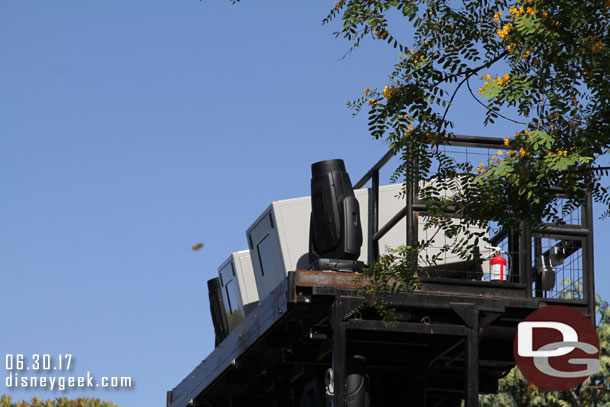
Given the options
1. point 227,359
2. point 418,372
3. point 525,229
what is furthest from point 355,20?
point 227,359

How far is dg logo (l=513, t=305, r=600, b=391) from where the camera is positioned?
48.8 ft

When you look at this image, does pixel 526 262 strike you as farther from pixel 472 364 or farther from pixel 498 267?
pixel 472 364

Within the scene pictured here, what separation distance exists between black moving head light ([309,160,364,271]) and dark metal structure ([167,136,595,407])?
0.53 m

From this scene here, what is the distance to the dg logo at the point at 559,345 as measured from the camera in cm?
1488

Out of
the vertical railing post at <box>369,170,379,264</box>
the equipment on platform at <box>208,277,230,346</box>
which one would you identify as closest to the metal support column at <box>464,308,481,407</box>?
the vertical railing post at <box>369,170,379,264</box>

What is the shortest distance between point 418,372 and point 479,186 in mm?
6031

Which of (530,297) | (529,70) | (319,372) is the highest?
(529,70)

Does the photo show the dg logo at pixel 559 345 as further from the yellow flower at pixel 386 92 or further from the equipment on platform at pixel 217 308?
the equipment on platform at pixel 217 308

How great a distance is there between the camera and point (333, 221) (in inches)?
613

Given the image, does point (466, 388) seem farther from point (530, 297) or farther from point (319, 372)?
point (319, 372)

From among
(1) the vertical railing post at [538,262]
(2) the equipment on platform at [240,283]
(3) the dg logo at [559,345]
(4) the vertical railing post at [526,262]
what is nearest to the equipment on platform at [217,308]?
(2) the equipment on platform at [240,283]

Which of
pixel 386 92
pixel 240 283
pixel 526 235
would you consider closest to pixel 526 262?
pixel 526 235

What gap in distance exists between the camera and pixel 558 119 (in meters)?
11.9

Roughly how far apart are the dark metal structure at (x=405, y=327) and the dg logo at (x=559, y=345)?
171mm
